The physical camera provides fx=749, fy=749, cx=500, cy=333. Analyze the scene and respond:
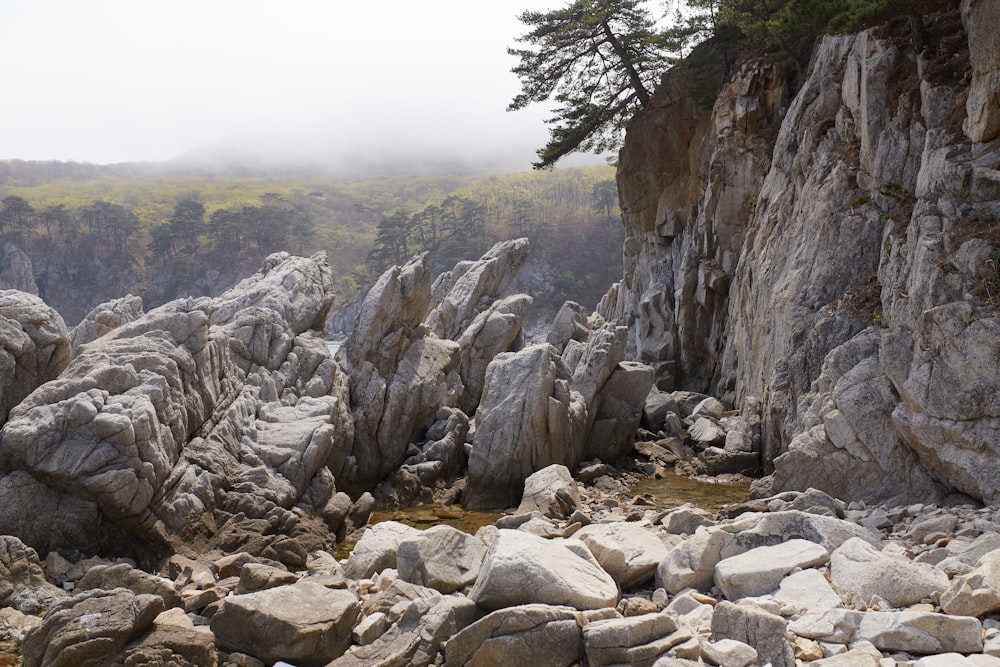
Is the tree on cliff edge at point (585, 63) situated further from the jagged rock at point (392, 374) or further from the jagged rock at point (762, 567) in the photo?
the jagged rock at point (762, 567)

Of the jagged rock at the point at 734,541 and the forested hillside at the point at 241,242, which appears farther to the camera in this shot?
the forested hillside at the point at 241,242

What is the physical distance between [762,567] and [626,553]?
7.20 ft

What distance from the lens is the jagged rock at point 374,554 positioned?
1298 cm

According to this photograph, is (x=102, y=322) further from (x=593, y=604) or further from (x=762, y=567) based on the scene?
(x=762, y=567)

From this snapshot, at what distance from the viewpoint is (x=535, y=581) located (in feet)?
30.2

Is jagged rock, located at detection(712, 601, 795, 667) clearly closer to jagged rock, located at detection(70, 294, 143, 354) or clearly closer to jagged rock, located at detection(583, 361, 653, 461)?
jagged rock, located at detection(583, 361, 653, 461)

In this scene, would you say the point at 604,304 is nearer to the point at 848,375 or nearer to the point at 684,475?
the point at 684,475

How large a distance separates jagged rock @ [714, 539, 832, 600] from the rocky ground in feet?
0.08

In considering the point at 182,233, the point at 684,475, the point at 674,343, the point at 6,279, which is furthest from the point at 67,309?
the point at 684,475

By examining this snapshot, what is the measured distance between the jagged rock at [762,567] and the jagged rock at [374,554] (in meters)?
5.27

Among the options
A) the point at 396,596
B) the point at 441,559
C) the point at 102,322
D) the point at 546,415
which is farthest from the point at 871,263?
the point at 102,322

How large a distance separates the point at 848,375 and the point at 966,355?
325 cm

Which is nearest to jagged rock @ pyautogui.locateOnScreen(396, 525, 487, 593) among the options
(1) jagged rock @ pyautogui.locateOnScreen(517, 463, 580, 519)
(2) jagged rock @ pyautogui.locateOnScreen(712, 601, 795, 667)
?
(2) jagged rock @ pyautogui.locateOnScreen(712, 601, 795, 667)

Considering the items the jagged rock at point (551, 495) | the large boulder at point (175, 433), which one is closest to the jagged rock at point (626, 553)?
the jagged rock at point (551, 495)
